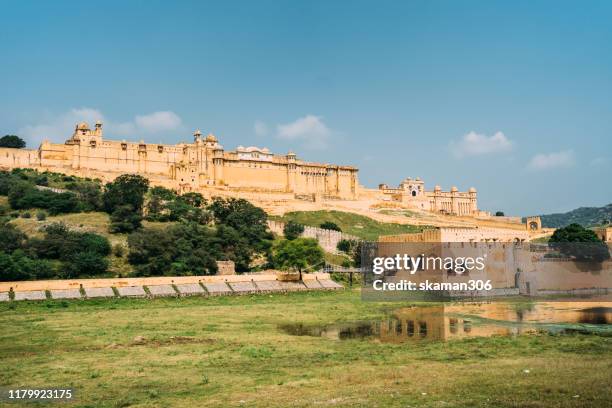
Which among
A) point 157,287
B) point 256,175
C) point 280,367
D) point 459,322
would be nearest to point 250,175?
point 256,175

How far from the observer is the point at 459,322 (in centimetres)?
2333

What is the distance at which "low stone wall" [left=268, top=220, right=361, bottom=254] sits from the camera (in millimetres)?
57906

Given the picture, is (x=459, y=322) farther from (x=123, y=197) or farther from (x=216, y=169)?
(x=216, y=169)

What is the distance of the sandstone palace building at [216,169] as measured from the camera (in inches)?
2800

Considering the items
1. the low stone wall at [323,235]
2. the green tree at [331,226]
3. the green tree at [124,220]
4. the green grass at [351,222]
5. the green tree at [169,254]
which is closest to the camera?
the green tree at [169,254]

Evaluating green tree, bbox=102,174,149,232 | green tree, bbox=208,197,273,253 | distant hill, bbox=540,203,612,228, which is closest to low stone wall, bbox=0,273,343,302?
green tree, bbox=208,197,273,253

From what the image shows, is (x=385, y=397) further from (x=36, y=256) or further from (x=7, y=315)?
(x=36, y=256)

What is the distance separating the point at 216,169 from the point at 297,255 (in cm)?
3961

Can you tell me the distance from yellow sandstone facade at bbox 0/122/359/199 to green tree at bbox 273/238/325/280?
29707 mm

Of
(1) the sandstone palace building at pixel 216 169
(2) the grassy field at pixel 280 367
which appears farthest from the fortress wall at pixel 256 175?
(2) the grassy field at pixel 280 367

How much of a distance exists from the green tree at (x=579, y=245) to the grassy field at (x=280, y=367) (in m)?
28.3

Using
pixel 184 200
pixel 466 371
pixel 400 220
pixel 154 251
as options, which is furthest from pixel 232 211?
pixel 466 371

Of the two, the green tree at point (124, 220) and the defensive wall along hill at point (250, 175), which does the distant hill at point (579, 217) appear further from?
the green tree at point (124, 220)

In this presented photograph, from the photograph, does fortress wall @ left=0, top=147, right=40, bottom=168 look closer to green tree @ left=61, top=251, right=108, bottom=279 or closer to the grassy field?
green tree @ left=61, top=251, right=108, bottom=279
